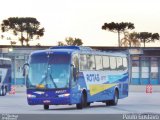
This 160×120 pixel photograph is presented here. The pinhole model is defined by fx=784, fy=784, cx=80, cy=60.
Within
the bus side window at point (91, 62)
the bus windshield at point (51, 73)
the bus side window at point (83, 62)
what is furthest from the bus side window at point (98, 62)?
the bus windshield at point (51, 73)

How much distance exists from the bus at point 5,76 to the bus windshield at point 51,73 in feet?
73.0

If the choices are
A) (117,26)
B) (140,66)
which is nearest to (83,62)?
(140,66)

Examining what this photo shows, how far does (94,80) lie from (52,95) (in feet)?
12.9

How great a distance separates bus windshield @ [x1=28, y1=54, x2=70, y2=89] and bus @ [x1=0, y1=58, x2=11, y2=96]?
22.3 metres

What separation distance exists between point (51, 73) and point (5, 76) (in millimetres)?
23531

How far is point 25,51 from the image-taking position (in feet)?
283

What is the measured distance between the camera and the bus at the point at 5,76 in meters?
55.4

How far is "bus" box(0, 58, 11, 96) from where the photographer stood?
182 ft

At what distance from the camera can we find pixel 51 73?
108 ft

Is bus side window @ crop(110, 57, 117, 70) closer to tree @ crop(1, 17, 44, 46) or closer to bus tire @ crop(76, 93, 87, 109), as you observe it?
bus tire @ crop(76, 93, 87, 109)

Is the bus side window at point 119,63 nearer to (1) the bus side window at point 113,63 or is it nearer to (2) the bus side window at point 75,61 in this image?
(1) the bus side window at point 113,63

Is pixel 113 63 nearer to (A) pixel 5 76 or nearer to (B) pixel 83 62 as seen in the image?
(B) pixel 83 62

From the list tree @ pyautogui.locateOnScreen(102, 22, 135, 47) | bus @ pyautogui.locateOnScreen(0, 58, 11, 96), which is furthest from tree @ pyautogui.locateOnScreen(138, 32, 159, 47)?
bus @ pyautogui.locateOnScreen(0, 58, 11, 96)

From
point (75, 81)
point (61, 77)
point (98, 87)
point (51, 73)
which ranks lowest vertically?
point (98, 87)
